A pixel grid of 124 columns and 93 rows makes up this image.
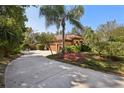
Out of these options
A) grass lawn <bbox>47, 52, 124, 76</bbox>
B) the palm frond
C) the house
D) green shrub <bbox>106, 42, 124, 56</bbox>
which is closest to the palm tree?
the palm frond

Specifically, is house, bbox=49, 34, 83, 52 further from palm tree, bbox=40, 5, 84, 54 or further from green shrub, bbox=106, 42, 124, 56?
green shrub, bbox=106, 42, 124, 56

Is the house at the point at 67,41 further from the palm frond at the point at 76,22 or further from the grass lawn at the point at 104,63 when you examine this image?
the grass lawn at the point at 104,63

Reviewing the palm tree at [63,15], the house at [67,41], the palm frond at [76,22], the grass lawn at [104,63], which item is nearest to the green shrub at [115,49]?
the grass lawn at [104,63]

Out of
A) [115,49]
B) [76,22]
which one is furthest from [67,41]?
[115,49]

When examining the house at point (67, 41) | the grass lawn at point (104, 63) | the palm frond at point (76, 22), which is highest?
the palm frond at point (76, 22)

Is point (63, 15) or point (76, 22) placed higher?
point (63, 15)

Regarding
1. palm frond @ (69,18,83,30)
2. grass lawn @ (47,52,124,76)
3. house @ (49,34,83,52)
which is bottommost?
grass lawn @ (47,52,124,76)

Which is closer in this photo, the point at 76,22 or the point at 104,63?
the point at 104,63

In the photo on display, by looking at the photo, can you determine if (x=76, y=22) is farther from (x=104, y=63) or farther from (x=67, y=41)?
(x=67, y=41)

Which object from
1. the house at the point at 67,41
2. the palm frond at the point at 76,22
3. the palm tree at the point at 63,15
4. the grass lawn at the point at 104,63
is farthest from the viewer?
the house at the point at 67,41

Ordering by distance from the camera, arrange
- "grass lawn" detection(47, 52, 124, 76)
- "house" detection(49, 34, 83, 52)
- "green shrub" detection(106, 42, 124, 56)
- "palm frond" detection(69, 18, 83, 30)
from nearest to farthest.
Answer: "grass lawn" detection(47, 52, 124, 76) < "green shrub" detection(106, 42, 124, 56) < "palm frond" detection(69, 18, 83, 30) < "house" detection(49, 34, 83, 52)
